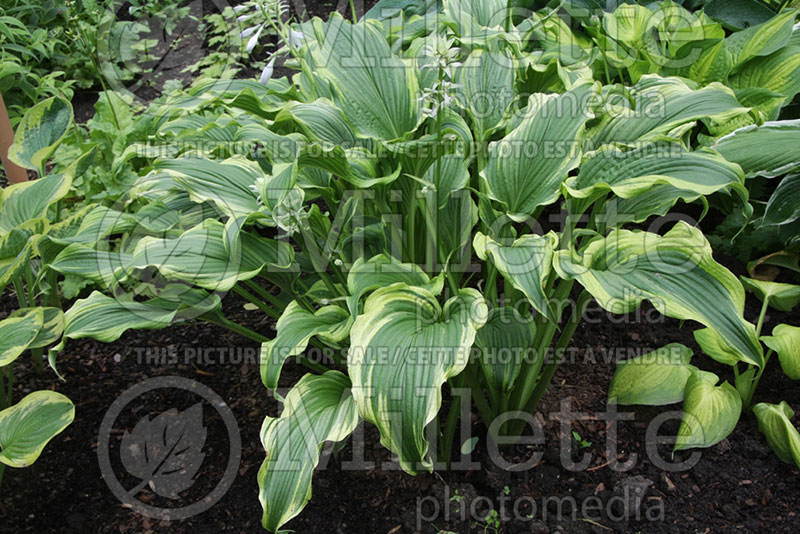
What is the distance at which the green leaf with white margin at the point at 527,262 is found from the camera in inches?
49.1

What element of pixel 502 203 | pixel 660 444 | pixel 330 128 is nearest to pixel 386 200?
pixel 330 128

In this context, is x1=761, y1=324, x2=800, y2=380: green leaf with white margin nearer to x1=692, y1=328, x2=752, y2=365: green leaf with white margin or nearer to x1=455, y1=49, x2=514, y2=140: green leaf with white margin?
x1=692, y1=328, x2=752, y2=365: green leaf with white margin

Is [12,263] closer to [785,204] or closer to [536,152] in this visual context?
[536,152]

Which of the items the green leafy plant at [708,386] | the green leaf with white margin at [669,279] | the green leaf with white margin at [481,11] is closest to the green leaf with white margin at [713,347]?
the green leafy plant at [708,386]

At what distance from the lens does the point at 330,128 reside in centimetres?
168

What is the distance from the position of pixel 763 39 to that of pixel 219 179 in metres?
2.03

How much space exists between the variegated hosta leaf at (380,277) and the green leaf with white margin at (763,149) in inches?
39.4

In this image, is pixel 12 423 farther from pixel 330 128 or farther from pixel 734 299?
pixel 734 299

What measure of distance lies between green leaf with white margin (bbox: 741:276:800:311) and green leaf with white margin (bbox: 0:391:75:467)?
192cm

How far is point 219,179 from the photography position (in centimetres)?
158

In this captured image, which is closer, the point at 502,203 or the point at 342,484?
the point at 502,203

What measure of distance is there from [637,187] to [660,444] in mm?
841

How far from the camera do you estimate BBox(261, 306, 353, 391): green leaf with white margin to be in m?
1.33

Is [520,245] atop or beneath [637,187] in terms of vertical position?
beneath
